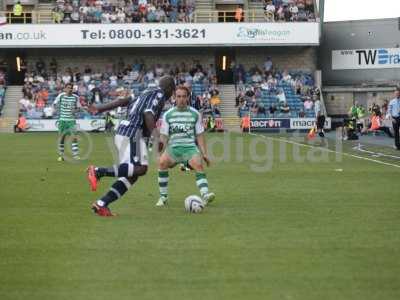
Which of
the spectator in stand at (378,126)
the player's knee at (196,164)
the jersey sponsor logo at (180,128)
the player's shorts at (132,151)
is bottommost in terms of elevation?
the spectator in stand at (378,126)

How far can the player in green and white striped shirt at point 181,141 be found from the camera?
12852mm

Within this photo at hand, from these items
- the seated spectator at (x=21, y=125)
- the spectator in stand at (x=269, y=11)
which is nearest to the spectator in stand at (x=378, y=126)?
the spectator in stand at (x=269, y=11)

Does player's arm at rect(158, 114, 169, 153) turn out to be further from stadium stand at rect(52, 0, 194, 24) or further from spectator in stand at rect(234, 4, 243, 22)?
spectator in stand at rect(234, 4, 243, 22)

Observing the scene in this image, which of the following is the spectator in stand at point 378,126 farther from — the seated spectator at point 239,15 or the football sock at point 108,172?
the football sock at point 108,172

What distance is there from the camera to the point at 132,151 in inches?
456

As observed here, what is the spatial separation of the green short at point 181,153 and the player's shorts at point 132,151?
1.35 m

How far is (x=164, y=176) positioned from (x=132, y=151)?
1474 millimetres

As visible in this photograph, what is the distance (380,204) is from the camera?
42.2 ft

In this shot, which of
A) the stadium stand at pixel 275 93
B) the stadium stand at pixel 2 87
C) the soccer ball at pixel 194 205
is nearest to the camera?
the soccer ball at pixel 194 205

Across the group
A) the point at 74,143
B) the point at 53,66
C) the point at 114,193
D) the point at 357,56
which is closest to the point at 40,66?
the point at 53,66

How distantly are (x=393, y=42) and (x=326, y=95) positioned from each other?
17.6 ft

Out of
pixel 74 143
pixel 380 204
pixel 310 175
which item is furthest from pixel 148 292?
pixel 74 143

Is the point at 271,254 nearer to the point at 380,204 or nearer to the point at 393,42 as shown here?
the point at 380,204

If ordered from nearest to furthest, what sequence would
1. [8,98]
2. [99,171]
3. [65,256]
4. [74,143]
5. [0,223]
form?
1. [65,256]
2. [0,223]
3. [99,171]
4. [74,143]
5. [8,98]
